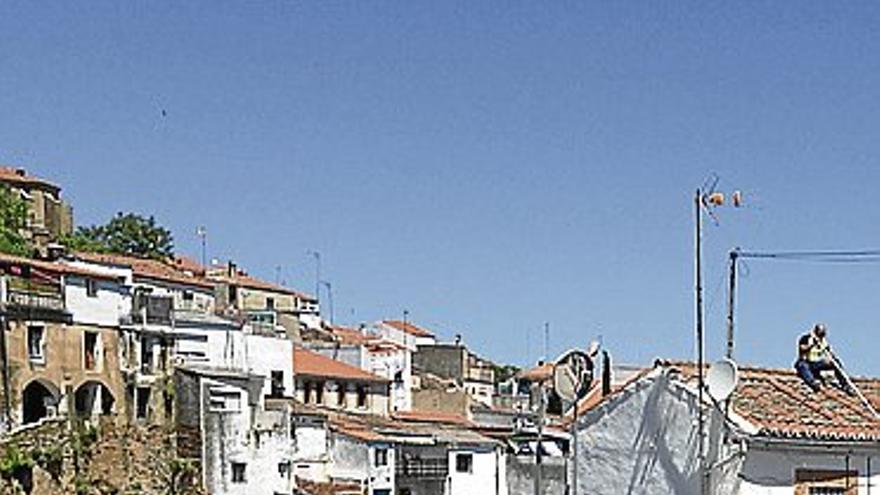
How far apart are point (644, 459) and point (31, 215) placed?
65422 millimetres

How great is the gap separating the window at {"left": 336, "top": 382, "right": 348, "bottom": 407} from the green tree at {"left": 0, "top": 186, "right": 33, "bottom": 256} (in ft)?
46.8

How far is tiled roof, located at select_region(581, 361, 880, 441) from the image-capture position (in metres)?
15.1

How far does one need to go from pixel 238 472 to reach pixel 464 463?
9882 mm

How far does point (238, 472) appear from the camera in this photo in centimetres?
5081

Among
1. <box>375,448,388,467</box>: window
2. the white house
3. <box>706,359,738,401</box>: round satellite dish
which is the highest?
<box>706,359,738,401</box>: round satellite dish

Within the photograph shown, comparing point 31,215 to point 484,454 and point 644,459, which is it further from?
point 644,459

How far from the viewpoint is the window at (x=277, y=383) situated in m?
56.7

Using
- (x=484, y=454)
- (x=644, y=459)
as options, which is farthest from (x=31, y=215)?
(x=644, y=459)

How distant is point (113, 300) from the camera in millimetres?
50719

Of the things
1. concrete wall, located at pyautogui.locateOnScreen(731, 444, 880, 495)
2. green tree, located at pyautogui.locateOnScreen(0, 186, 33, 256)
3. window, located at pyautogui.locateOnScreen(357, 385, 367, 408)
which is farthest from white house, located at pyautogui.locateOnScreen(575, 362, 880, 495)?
green tree, located at pyautogui.locateOnScreen(0, 186, 33, 256)

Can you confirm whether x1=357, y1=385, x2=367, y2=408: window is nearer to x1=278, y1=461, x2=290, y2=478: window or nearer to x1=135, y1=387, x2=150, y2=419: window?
x1=278, y1=461, x2=290, y2=478: window

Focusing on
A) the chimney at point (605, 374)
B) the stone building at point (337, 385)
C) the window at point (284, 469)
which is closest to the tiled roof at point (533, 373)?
the stone building at point (337, 385)

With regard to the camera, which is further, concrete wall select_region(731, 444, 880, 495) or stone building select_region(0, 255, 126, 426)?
stone building select_region(0, 255, 126, 426)

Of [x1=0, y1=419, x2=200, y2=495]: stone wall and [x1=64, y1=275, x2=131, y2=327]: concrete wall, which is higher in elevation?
[x1=64, y1=275, x2=131, y2=327]: concrete wall
